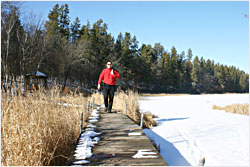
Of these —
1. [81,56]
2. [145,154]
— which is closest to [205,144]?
[145,154]

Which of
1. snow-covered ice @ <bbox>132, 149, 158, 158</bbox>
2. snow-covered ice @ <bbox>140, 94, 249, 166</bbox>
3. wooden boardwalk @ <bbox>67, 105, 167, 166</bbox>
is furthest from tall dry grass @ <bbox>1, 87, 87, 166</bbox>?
snow-covered ice @ <bbox>140, 94, 249, 166</bbox>

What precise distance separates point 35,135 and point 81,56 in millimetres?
25774

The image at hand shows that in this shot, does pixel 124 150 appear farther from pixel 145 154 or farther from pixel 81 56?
pixel 81 56

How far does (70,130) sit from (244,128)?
8.10 metres

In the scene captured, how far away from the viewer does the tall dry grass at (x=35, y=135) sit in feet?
8.06

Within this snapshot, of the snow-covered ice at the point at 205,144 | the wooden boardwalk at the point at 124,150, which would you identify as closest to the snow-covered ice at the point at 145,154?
the wooden boardwalk at the point at 124,150

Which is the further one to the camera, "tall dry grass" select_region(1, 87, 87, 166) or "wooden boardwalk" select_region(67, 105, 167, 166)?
"wooden boardwalk" select_region(67, 105, 167, 166)

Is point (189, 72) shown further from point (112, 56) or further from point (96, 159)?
point (96, 159)

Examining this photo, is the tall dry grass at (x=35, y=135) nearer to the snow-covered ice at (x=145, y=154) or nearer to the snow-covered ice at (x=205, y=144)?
the snow-covered ice at (x=145, y=154)

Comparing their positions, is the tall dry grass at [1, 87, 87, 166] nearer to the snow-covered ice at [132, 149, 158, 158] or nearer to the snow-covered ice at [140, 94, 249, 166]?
the snow-covered ice at [132, 149, 158, 158]

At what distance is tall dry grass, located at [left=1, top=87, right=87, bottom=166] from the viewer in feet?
8.06

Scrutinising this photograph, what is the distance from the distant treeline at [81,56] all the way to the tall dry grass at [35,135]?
0.79 metres

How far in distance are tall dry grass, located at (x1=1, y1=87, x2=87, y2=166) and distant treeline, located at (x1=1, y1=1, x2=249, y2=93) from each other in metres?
0.79

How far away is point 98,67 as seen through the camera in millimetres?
36000
